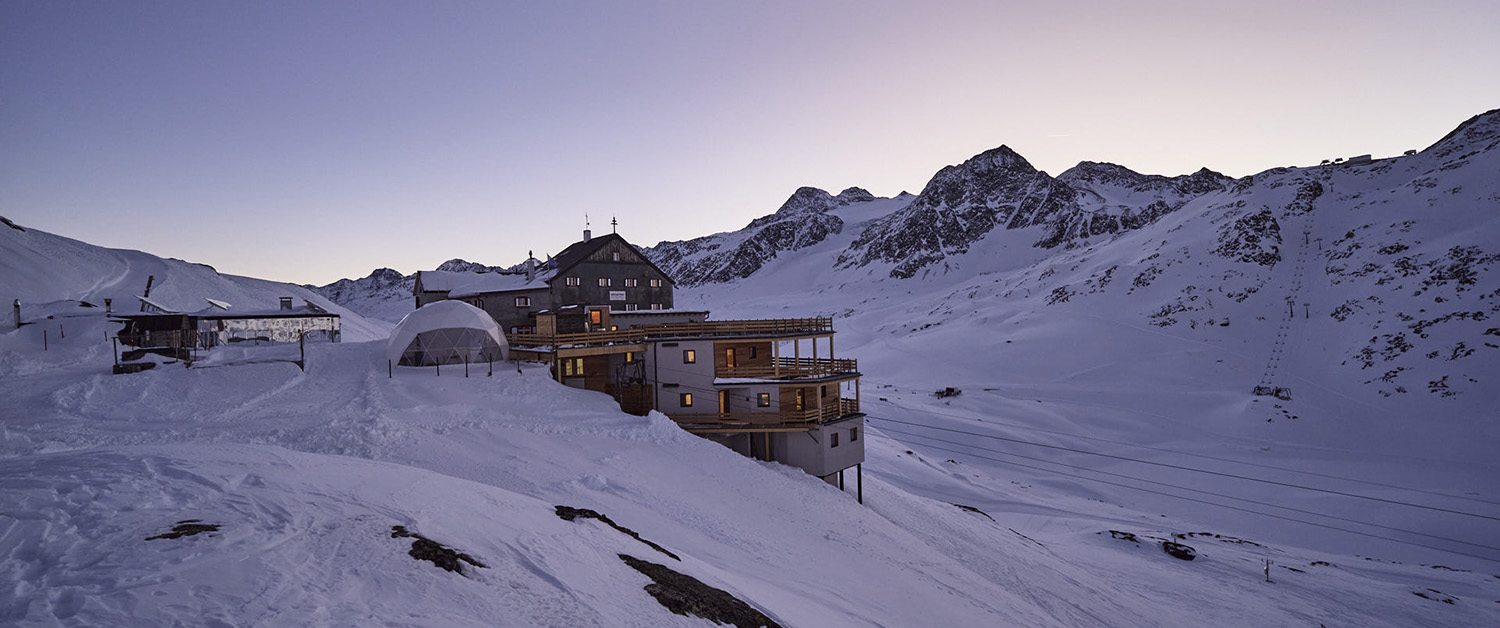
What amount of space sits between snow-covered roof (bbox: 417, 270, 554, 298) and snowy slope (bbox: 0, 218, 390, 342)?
20.5m

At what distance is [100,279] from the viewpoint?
7131 centimetres

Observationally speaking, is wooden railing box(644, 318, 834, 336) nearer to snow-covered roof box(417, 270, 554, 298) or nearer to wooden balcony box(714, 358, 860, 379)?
wooden balcony box(714, 358, 860, 379)

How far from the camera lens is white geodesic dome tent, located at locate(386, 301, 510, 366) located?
104 ft

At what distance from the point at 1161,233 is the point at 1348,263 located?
1204 inches

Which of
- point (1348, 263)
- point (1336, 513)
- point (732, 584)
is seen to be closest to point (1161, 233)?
point (1348, 263)

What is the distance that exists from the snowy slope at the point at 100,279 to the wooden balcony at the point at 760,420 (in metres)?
48.8

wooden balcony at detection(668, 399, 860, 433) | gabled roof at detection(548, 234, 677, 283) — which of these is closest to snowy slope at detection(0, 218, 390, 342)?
gabled roof at detection(548, 234, 677, 283)

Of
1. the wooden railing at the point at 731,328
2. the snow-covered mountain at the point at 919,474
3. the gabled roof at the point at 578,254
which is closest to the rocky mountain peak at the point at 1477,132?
the snow-covered mountain at the point at 919,474

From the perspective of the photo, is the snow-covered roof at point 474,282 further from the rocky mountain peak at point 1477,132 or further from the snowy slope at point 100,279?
the rocky mountain peak at point 1477,132

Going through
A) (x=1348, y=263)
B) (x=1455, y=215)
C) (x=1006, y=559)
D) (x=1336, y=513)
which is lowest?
(x=1336, y=513)

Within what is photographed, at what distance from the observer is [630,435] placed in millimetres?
23312

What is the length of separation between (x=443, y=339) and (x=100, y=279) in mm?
72744

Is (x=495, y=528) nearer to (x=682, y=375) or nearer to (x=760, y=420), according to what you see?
(x=760, y=420)

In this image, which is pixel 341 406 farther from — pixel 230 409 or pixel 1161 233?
pixel 1161 233
